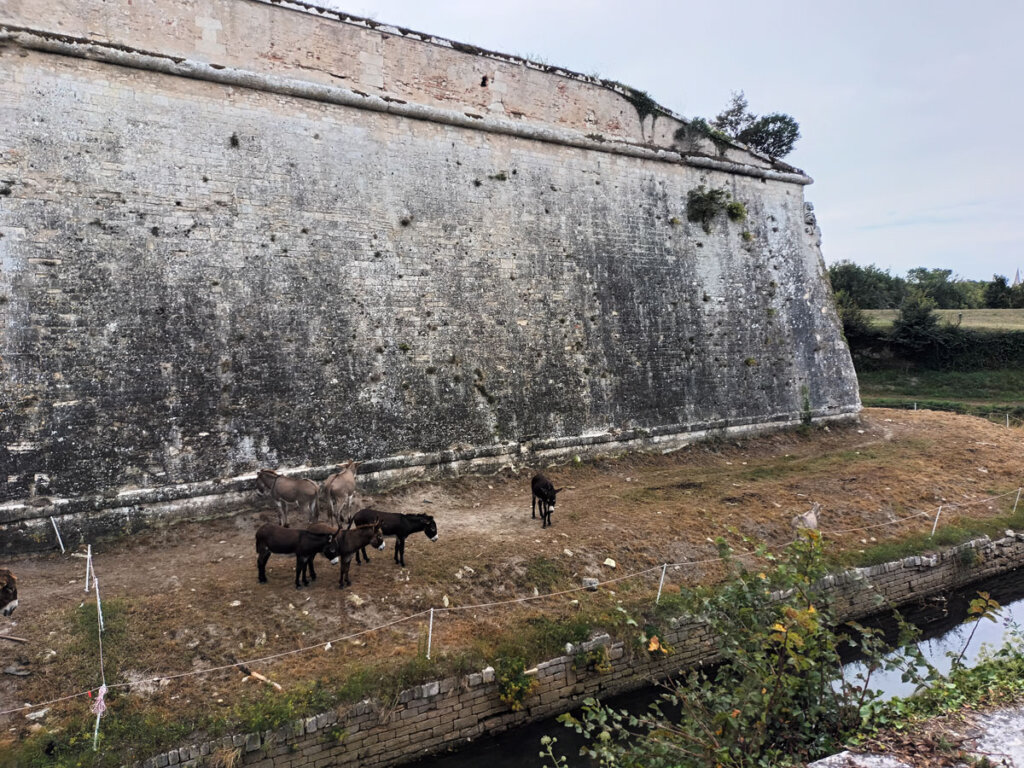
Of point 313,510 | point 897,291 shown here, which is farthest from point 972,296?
point 313,510

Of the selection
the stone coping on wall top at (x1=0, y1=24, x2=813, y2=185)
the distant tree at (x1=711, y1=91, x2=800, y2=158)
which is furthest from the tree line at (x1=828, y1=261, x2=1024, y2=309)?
the stone coping on wall top at (x1=0, y1=24, x2=813, y2=185)

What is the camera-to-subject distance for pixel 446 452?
1018 centimetres

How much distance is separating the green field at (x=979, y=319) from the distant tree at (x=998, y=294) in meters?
4.61

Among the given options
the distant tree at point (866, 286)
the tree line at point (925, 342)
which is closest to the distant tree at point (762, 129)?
the tree line at point (925, 342)

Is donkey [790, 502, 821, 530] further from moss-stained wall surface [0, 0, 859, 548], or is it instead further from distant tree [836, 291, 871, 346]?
distant tree [836, 291, 871, 346]

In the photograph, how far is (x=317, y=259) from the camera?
9.42 meters

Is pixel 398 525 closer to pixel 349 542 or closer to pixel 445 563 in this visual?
pixel 349 542

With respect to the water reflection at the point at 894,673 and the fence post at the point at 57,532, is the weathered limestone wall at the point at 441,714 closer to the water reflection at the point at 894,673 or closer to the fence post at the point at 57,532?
the water reflection at the point at 894,673

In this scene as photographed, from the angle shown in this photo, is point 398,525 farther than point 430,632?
Yes

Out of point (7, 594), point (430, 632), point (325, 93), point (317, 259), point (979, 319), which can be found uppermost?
point (325, 93)

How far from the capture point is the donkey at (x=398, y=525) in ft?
22.7

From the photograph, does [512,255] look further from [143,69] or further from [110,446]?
[110,446]

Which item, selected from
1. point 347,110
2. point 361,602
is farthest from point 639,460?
point 347,110

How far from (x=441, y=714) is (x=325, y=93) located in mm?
8735
